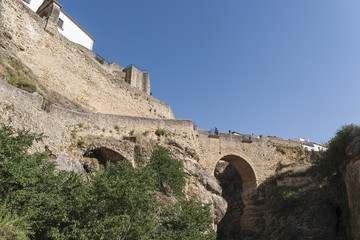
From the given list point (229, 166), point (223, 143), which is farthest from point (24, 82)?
point (229, 166)

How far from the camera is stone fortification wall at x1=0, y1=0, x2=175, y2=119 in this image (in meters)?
18.4

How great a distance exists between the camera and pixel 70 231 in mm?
8859

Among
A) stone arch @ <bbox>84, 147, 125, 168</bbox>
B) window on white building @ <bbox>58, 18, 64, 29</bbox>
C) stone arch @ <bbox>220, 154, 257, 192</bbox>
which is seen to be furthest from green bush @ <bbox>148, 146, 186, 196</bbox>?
window on white building @ <bbox>58, 18, 64, 29</bbox>

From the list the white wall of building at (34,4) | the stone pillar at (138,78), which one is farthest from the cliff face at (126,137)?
the white wall of building at (34,4)

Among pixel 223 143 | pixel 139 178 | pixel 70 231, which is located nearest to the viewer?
pixel 70 231

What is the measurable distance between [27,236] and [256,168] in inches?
800

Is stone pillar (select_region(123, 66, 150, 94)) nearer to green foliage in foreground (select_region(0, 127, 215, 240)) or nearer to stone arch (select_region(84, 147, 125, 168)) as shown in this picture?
stone arch (select_region(84, 147, 125, 168))

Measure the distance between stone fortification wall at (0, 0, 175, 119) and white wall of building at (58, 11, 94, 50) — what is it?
868cm

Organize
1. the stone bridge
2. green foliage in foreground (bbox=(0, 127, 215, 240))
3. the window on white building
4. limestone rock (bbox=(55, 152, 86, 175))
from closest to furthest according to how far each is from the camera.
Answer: green foliage in foreground (bbox=(0, 127, 215, 240)) < limestone rock (bbox=(55, 152, 86, 175)) < the stone bridge < the window on white building

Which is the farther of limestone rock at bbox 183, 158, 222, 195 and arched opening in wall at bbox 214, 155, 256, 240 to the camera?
arched opening in wall at bbox 214, 155, 256, 240

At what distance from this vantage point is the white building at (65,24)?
27.2 metres

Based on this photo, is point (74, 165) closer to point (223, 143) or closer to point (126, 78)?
point (223, 143)

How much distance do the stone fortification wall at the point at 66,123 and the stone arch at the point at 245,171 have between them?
625 cm

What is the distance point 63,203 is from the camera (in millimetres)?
9250
